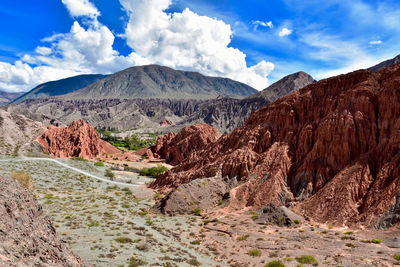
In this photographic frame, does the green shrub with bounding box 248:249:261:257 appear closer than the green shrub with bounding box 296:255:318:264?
No

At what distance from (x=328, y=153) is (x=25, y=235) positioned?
31866mm

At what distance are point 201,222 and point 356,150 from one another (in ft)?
68.2

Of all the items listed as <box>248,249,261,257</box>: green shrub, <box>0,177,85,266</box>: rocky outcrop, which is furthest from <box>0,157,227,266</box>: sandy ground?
<box>0,177,85,266</box>: rocky outcrop

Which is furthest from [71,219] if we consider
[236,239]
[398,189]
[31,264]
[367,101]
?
[367,101]

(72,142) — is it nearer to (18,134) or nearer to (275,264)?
(18,134)

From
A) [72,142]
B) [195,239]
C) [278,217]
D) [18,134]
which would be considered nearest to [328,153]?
[278,217]

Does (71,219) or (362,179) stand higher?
(362,179)

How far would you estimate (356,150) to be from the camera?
100 feet

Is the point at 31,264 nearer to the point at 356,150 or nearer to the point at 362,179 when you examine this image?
the point at 362,179

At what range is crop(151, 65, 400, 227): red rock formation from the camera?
26.3 m

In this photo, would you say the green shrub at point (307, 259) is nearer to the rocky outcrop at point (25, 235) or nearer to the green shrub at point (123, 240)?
the green shrub at point (123, 240)

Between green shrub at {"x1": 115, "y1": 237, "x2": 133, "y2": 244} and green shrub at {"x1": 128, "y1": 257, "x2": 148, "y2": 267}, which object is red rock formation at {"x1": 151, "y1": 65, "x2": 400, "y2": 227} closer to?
green shrub at {"x1": 115, "y1": 237, "x2": 133, "y2": 244}

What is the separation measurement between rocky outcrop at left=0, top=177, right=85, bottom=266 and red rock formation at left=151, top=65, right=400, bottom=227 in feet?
81.7

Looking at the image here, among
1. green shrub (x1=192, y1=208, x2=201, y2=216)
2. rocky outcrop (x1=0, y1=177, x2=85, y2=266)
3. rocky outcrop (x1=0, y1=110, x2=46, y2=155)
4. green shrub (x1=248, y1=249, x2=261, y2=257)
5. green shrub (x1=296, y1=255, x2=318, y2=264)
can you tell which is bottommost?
green shrub (x1=192, y1=208, x2=201, y2=216)
